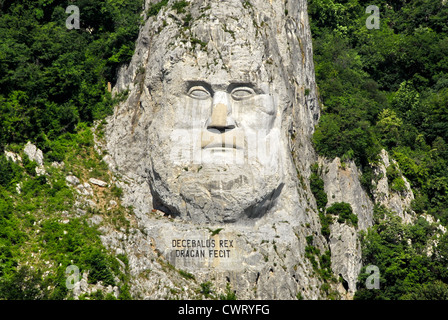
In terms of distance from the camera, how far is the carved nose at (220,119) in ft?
142

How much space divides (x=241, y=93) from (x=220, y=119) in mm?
1820

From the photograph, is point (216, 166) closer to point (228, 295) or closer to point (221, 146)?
point (221, 146)

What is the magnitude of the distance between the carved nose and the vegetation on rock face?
22.1 ft

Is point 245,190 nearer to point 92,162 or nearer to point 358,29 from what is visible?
point 92,162

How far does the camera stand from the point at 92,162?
45188mm

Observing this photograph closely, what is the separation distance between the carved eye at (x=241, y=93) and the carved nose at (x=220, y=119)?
2.90ft

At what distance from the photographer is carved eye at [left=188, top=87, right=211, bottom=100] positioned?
44000 millimetres

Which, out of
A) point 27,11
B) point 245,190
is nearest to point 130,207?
point 245,190

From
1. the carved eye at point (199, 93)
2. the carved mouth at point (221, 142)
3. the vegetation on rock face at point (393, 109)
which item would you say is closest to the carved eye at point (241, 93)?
the carved eye at point (199, 93)

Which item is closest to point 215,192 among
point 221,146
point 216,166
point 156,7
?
point 216,166

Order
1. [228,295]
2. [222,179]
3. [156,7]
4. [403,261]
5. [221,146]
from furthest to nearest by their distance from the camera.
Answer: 1. [156,7]
2. [403,261]
3. [221,146]
4. [222,179]
5. [228,295]

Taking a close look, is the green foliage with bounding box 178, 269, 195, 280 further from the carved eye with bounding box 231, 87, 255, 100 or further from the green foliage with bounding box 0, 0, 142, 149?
the carved eye with bounding box 231, 87, 255, 100

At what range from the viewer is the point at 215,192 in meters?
42.3
